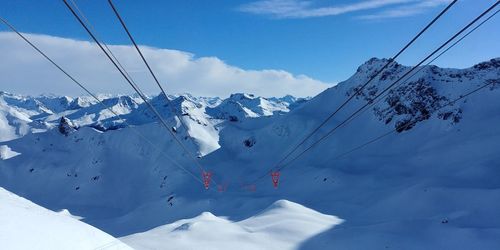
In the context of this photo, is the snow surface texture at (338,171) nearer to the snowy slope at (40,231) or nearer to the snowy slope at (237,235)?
the snowy slope at (237,235)

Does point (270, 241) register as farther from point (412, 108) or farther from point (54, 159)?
point (54, 159)

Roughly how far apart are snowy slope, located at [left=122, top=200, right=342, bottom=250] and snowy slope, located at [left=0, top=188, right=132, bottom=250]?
754 inches

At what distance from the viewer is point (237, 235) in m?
33.0

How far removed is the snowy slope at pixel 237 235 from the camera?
29.7m

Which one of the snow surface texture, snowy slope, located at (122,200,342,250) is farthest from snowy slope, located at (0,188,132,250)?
the snow surface texture

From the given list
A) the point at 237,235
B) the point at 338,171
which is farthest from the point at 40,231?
the point at 338,171

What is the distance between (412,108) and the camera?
84.6 metres

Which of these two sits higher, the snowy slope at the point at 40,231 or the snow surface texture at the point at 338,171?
the snow surface texture at the point at 338,171

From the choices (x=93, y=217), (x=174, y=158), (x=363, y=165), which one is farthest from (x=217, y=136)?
(x=363, y=165)

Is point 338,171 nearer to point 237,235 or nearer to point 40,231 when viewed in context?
point 237,235

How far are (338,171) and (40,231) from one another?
67.6 metres

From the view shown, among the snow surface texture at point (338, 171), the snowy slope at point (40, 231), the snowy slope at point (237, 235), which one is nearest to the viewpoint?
the snowy slope at point (40, 231)

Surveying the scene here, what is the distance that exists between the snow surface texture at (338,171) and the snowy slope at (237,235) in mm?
663

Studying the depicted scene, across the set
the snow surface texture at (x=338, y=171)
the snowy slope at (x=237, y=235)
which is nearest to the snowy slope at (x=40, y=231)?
the snowy slope at (x=237, y=235)
